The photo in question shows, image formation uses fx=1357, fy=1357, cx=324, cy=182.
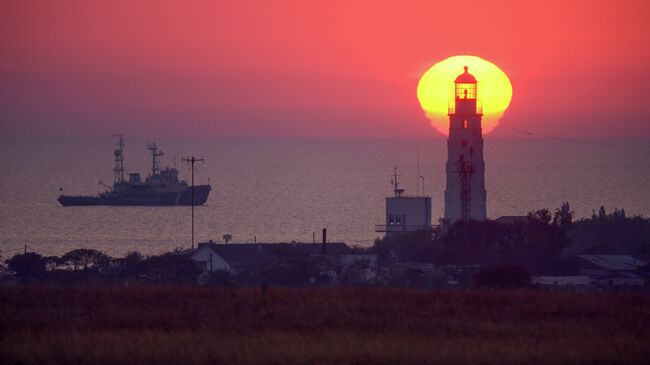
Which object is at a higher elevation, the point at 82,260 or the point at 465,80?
the point at 465,80

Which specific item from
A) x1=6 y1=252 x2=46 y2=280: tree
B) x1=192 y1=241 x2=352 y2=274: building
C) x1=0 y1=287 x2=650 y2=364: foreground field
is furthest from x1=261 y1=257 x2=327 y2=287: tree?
x1=0 y1=287 x2=650 y2=364: foreground field

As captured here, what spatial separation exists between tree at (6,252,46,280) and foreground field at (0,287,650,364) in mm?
22789

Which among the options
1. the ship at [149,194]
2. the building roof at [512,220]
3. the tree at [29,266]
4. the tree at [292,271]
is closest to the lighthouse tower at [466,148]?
the building roof at [512,220]

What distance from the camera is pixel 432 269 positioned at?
48094mm

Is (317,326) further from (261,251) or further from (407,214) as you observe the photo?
(407,214)

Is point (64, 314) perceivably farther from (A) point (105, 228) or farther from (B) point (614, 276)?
(A) point (105, 228)

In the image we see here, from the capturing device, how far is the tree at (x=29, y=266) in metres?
45.7

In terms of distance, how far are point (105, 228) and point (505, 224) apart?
63.5 m

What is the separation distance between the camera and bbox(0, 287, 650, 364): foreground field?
17.3 metres

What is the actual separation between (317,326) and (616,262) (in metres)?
33.5

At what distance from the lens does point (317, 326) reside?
1945cm

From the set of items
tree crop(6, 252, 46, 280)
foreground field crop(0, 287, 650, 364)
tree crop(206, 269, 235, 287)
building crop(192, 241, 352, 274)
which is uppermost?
building crop(192, 241, 352, 274)

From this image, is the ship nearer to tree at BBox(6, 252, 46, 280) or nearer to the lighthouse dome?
the lighthouse dome

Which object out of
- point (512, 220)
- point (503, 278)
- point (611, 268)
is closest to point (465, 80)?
point (512, 220)
